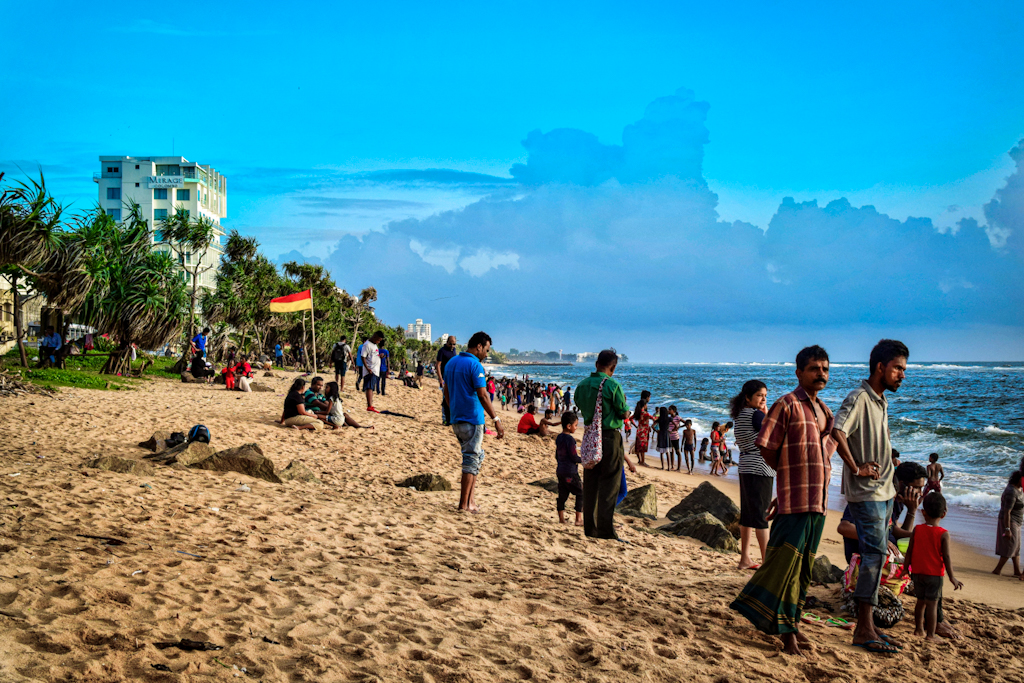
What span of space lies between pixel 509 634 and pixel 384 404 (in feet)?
55.7

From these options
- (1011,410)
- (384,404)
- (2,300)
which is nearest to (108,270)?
(384,404)

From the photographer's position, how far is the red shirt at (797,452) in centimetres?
368

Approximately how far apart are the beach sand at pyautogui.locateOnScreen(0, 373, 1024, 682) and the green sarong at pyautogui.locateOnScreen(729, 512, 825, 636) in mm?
259

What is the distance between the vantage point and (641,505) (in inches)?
343

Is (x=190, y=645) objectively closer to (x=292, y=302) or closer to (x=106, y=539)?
(x=106, y=539)

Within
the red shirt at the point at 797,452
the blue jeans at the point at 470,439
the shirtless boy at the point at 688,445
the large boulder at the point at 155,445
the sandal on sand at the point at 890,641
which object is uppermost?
the red shirt at the point at 797,452

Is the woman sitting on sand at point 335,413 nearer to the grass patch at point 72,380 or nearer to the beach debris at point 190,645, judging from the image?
the grass patch at point 72,380

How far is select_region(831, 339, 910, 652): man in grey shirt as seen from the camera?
155 inches

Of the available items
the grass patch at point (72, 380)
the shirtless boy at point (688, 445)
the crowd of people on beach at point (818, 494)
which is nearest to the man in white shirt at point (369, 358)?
the grass patch at point (72, 380)

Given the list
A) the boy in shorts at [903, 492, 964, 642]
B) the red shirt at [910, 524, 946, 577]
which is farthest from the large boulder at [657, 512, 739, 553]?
the red shirt at [910, 524, 946, 577]

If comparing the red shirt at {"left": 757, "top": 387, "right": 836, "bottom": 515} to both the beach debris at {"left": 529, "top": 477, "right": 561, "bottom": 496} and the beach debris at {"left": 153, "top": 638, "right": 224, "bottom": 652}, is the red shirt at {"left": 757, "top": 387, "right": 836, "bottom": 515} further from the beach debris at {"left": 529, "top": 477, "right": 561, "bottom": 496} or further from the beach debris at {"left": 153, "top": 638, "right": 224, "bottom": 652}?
the beach debris at {"left": 529, "top": 477, "right": 561, "bottom": 496}

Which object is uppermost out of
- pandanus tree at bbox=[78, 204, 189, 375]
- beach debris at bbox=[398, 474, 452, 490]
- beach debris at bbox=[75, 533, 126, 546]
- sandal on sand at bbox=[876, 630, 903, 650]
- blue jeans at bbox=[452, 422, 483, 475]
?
pandanus tree at bbox=[78, 204, 189, 375]

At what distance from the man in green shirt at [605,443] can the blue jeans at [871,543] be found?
86.5 inches

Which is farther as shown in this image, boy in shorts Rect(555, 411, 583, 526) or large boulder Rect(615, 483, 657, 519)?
large boulder Rect(615, 483, 657, 519)
